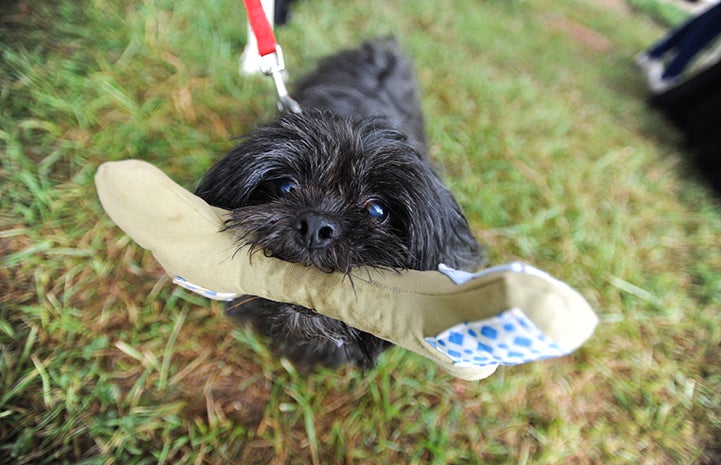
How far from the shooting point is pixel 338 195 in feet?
5.29

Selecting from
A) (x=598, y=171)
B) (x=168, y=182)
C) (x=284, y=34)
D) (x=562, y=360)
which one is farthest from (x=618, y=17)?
(x=168, y=182)

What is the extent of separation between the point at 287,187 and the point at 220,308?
95 centimetres

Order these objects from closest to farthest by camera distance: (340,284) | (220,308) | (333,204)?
1. (340,284)
2. (333,204)
3. (220,308)

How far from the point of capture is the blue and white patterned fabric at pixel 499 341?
0.84 meters

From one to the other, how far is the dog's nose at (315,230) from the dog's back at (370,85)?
146 centimetres

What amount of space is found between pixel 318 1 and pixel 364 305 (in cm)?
430

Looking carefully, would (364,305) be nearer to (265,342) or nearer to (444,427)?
(265,342)

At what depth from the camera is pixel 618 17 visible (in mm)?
8344

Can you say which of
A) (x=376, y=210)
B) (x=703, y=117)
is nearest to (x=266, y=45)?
(x=376, y=210)

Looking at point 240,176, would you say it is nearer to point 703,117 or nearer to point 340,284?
point 340,284

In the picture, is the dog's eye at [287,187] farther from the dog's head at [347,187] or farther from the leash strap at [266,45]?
the leash strap at [266,45]

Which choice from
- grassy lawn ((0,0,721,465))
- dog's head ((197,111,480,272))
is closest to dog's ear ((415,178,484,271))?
dog's head ((197,111,480,272))

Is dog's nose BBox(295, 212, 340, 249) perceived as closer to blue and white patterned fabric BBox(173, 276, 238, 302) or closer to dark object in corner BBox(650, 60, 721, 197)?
blue and white patterned fabric BBox(173, 276, 238, 302)

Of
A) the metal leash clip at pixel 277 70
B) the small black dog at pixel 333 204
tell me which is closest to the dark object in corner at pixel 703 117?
Result: the small black dog at pixel 333 204
